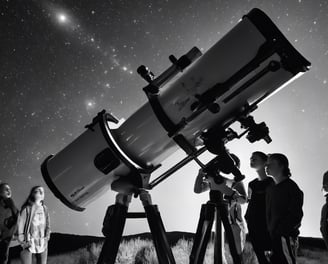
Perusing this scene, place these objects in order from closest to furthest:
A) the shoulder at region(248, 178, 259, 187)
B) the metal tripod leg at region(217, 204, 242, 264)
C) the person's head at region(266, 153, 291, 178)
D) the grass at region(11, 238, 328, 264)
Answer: the metal tripod leg at region(217, 204, 242, 264) < the person's head at region(266, 153, 291, 178) < the shoulder at region(248, 178, 259, 187) < the grass at region(11, 238, 328, 264)

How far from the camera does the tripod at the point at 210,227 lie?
6.08 feet

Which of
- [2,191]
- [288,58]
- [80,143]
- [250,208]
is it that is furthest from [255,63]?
[2,191]

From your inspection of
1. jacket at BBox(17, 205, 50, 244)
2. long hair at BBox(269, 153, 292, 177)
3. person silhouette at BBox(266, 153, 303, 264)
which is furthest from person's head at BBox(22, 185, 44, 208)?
long hair at BBox(269, 153, 292, 177)

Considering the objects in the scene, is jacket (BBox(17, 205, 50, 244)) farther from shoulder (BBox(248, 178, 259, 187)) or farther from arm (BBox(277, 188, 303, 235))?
arm (BBox(277, 188, 303, 235))

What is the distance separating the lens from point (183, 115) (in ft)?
6.82

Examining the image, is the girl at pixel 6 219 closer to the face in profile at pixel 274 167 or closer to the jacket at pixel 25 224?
the jacket at pixel 25 224

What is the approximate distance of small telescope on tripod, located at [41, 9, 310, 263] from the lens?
1.86m

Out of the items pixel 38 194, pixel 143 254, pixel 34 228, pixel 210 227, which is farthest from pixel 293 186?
pixel 38 194

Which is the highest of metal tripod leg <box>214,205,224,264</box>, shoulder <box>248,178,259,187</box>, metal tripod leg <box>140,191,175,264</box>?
metal tripod leg <box>140,191,175,264</box>

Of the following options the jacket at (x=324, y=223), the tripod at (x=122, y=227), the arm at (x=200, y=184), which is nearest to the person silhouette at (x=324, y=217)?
the jacket at (x=324, y=223)

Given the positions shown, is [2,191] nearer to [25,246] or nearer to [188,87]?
[25,246]

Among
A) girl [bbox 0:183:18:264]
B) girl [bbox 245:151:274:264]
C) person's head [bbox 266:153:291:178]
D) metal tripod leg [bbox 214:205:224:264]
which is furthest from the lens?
girl [bbox 0:183:18:264]

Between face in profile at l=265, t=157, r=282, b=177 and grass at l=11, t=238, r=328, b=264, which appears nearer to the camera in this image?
face in profile at l=265, t=157, r=282, b=177

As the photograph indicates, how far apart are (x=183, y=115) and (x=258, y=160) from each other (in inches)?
69.8
